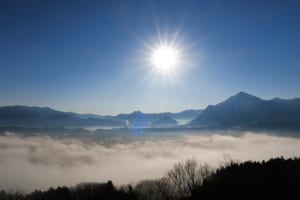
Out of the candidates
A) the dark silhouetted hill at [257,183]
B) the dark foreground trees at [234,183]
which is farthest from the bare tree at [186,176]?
the dark silhouetted hill at [257,183]

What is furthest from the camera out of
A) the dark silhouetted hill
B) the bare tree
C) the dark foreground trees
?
the bare tree

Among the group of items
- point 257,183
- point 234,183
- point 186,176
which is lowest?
point 186,176

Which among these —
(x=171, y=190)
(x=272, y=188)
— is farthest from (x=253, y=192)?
(x=171, y=190)

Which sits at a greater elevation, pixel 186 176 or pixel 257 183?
pixel 257 183

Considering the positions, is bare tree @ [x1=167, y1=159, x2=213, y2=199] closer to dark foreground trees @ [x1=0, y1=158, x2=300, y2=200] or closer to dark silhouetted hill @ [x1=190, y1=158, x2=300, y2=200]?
dark foreground trees @ [x1=0, y1=158, x2=300, y2=200]

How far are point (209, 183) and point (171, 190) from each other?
2503 centimetres

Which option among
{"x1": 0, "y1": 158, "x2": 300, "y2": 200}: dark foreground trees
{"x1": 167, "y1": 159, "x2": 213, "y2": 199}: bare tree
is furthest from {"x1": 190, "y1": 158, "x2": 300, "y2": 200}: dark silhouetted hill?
{"x1": 167, "y1": 159, "x2": 213, "y2": 199}: bare tree

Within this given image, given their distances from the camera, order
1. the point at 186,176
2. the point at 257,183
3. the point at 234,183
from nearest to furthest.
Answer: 1. the point at 257,183
2. the point at 234,183
3. the point at 186,176

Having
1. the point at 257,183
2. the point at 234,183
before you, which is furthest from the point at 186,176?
the point at 257,183

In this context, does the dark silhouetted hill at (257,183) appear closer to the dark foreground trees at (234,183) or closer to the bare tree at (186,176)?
the dark foreground trees at (234,183)

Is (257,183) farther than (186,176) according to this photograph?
No

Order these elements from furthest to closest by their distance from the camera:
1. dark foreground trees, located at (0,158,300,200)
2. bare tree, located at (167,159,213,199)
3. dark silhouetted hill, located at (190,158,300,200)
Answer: bare tree, located at (167,159,213,199)
dark foreground trees, located at (0,158,300,200)
dark silhouetted hill, located at (190,158,300,200)

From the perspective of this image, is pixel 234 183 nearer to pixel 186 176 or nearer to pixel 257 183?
pixel 257 183

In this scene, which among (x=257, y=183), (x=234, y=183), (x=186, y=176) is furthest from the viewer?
(x=186, y=176)
